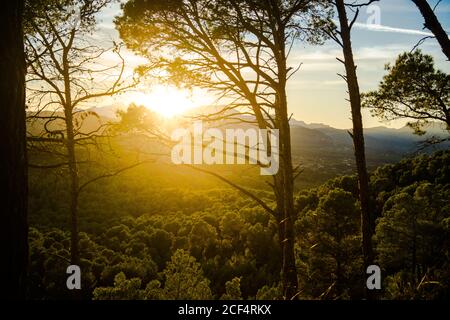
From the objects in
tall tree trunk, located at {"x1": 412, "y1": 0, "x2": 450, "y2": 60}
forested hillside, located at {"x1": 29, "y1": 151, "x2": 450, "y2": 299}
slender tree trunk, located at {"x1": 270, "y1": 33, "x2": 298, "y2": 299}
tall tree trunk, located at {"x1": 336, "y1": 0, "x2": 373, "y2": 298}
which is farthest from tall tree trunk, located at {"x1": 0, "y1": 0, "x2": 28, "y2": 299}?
tall tree trunk, located at {"x1": 336, "y1": 0, "x2": 373, "y2": 298}

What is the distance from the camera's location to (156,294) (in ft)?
24.1

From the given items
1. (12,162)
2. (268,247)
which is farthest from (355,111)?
(268,247)

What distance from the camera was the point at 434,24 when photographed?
15.2ft

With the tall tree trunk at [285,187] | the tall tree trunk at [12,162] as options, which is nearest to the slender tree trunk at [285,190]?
the tall tree trunk at [285,187]

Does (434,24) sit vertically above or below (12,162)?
above

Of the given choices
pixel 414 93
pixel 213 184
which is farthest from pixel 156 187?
pixel 414 93

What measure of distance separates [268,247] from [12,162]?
2805 cm

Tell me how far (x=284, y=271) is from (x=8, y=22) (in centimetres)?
486

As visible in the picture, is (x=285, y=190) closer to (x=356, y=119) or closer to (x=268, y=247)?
(x=356, y=119)

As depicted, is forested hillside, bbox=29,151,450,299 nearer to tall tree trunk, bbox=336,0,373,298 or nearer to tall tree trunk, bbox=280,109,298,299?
tall tree trunk, bbox=280,109,298,299

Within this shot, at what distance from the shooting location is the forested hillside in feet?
32.5

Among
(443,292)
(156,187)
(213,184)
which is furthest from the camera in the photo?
(213,184)

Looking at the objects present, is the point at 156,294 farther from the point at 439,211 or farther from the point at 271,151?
the point at 439,211

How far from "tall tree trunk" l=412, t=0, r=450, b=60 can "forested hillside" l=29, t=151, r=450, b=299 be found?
3453 mm
